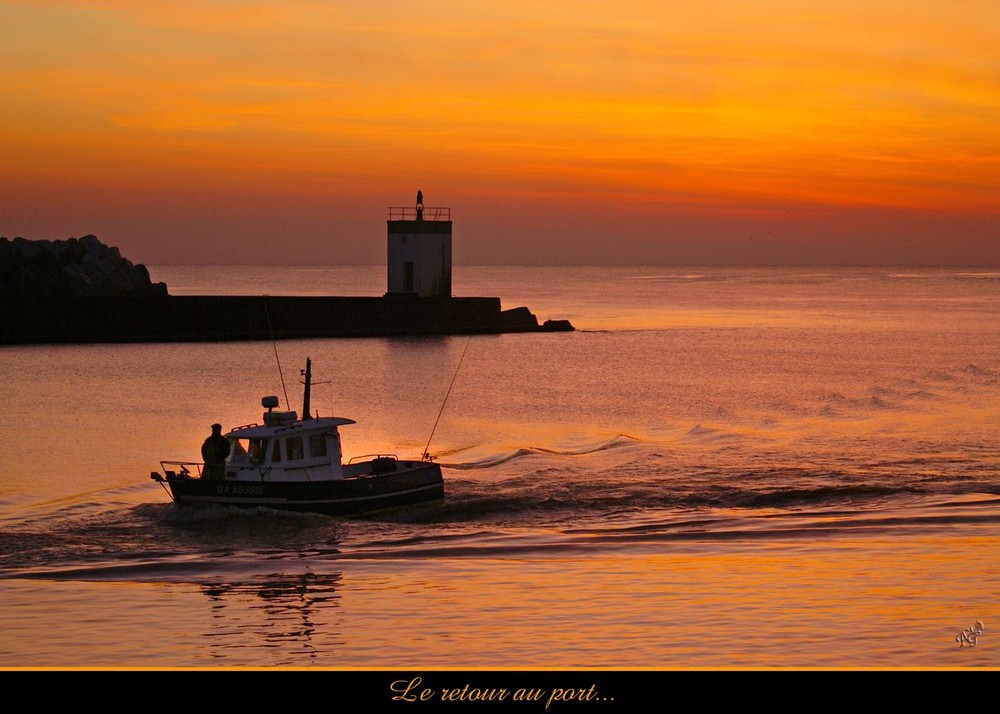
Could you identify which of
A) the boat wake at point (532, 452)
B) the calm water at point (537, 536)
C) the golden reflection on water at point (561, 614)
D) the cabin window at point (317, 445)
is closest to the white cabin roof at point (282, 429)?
the cabin window at point (317, 445)

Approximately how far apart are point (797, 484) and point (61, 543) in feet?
54.2

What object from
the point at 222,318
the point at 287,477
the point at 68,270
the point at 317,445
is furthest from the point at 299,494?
the point at 68,270

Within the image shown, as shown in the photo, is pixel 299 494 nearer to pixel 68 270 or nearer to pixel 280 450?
pixel 280 450

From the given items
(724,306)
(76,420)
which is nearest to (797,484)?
(76,420)

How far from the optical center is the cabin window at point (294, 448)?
23.7 metres

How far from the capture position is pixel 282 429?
23.5 meters

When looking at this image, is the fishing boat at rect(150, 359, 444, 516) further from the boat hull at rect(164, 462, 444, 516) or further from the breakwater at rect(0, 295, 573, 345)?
the breakwater at rect(0, 295, 573, 345)

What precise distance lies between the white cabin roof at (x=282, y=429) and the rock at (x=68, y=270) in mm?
52290

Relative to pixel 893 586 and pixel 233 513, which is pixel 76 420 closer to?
pixel 233 513

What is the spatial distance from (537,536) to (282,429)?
5.42 metres

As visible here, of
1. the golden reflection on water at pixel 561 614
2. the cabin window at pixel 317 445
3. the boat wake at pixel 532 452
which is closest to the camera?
the golden reflection on water at pixel 561 614

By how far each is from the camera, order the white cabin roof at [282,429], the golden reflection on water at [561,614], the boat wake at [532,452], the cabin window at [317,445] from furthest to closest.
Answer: the boat wake at [532,452]
the cabin window at [317,445]
the white cabin roof at [282,429]
the golden reflection on water at [561,614]

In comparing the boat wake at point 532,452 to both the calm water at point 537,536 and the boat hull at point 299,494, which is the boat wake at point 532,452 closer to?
the calm water at point 537,536

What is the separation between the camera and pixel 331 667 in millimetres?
14461
